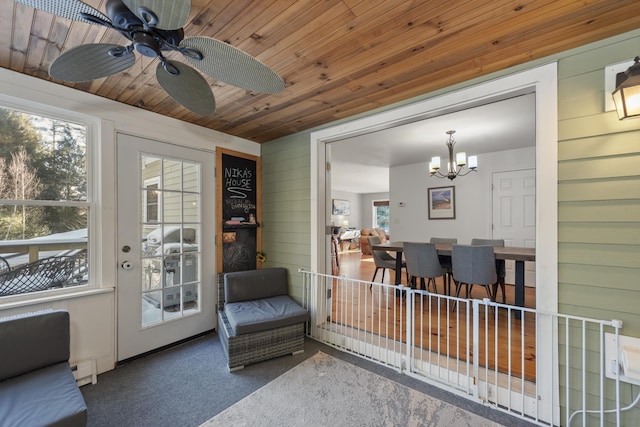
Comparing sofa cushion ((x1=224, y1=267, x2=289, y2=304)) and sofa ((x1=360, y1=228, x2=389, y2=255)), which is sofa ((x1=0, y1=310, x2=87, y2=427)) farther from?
sofa ((x1=360, y1=228, x2=389, y2=255))

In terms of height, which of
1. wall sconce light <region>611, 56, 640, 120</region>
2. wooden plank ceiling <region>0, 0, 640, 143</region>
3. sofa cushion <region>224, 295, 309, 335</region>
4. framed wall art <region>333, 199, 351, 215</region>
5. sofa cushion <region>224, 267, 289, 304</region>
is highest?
wooden plank ceiling <region>0, 0, 640, 143</region>

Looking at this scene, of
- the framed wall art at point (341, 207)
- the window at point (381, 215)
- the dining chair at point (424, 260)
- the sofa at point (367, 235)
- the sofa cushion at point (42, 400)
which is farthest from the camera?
the window at point (381, 215)

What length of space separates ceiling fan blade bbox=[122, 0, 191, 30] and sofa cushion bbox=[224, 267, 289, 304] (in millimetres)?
2363

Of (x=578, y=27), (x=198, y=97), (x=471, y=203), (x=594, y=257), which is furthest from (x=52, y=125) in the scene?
(x=471, y=203)

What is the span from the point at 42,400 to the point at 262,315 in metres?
1.42

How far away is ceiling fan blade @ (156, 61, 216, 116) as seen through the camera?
132cm

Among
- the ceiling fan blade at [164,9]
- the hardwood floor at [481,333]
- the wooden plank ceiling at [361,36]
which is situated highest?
the wooden plank ceiling at [361,36]

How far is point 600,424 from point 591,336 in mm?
490

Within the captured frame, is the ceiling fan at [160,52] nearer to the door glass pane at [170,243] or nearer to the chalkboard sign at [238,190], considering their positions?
the door glass pane at [170,243]

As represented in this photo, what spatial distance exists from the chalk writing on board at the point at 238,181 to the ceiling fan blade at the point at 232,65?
1.97 metres

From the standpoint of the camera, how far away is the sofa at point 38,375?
128 cm

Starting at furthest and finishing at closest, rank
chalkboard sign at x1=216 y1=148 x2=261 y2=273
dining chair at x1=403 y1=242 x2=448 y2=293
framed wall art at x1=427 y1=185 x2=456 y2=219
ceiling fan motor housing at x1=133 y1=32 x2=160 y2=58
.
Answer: framed wall art at x1=427 y1=185 x2=456 y2=219 → dining chair at x1=403 y1=242 x2=448 y2=293 → chalkboard sign at x1=216 y1=148 x2=261 y2=273 → ceiling fan motor housing at x1=133 y1=32 x2=160 y2=58

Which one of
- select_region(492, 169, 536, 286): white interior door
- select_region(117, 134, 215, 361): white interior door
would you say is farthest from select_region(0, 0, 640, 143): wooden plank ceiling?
select_region(492, 169, 536, 286): white interior door

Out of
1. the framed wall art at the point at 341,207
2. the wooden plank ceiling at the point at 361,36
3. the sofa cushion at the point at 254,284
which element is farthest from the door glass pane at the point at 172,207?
the framed wall art at the point at 341,207
